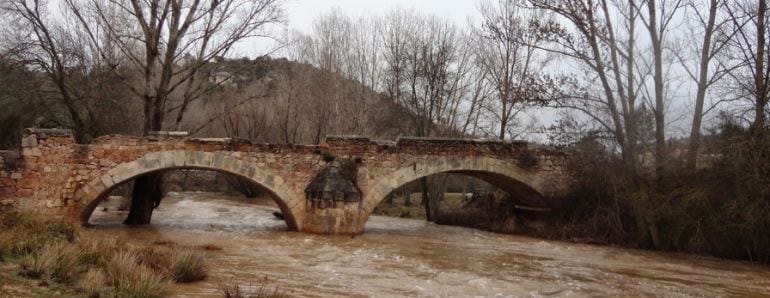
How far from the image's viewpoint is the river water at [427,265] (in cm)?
841

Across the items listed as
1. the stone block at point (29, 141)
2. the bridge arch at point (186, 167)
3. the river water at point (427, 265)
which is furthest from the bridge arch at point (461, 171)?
the stone block at point (29, 141)

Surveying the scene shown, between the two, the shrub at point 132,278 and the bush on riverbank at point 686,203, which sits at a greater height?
the bush on riverbank at point 686,203

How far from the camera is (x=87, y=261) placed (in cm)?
685

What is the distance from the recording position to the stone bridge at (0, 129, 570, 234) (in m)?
12.7

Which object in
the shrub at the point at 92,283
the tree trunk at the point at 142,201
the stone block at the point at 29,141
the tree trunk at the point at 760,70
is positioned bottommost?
the shrub at the point at 92,283

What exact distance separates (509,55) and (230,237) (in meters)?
12.1

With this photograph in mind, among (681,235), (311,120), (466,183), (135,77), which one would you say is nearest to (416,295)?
(681,235)

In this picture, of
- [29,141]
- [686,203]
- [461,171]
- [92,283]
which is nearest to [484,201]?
[461,171]

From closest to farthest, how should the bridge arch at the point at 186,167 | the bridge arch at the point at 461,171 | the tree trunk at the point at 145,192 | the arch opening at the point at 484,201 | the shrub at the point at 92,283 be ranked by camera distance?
the shrub at the point at 92,283 < the bridge arch at the point at 186,167 < the bridge arch at the point at 461,171 < the tree trunk at the point at 145,192 < the arch opening at the point at 484,201

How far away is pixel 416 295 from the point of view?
7855mm

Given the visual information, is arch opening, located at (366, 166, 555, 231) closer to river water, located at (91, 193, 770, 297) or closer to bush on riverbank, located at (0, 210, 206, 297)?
river water, located at (91, 193, 770, 297)

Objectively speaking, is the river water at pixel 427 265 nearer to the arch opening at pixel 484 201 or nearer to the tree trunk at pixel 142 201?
the tree trunk at pixel 142 201

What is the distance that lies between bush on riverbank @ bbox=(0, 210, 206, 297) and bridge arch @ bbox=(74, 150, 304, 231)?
4368 millimetres

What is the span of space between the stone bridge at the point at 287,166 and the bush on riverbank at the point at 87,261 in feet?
14.1
